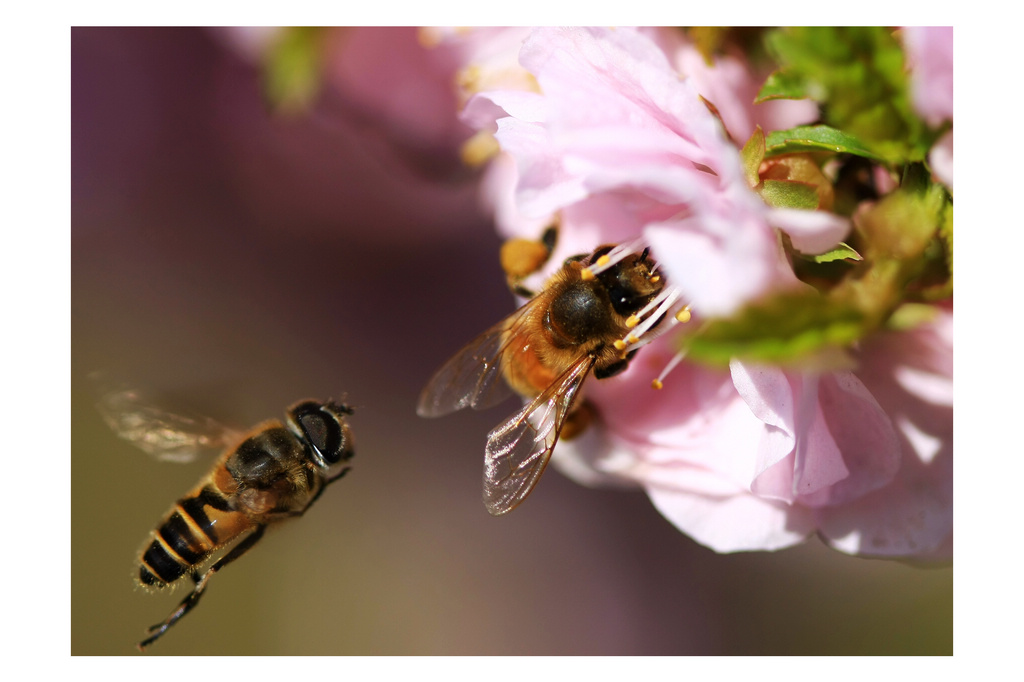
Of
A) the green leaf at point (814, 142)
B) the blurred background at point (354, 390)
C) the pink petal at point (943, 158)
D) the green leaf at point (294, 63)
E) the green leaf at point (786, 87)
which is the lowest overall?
the blurred background at point (354, 390)

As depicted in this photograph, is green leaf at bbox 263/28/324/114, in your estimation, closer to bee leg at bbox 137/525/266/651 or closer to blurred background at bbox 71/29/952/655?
blurred background at bbox 71/29/952/655

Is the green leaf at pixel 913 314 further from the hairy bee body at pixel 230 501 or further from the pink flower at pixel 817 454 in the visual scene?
the hairy bee body at pixel 230 501

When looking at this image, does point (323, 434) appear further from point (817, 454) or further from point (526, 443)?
point (817, 454)

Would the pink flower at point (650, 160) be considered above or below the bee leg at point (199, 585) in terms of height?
above

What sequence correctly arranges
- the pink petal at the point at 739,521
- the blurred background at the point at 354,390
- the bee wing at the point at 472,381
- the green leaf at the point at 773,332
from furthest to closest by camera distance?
1. the blurred background at the point at 354,390
2. the bee wing at the point at 472,381
3. the pink petal at the point at 739,521
4. the green leaf at the point at 773,332

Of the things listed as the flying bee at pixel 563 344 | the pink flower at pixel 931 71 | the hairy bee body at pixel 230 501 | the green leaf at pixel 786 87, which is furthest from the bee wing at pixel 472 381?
the pink flower at pixel 931 71

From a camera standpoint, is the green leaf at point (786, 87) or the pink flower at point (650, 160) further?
the green leaf at point (786, 87)

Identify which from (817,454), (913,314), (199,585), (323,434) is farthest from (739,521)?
(199,585)

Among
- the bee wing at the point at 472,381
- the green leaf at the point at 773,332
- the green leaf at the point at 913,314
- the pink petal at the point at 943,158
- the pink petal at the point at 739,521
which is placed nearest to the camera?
the green leaf at the point at 773,332
